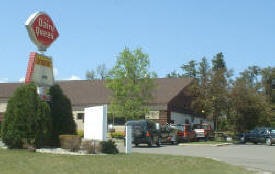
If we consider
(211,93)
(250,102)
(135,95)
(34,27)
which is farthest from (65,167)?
(250,102)

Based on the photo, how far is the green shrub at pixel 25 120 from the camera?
55.0ft

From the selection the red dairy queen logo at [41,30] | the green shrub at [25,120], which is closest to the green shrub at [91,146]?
the green shrub at [25,120]

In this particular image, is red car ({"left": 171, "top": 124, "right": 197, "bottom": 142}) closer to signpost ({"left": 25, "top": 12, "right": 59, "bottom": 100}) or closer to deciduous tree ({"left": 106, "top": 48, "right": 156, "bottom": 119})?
deciduous tree ({"left": 106, "top": 48, "right": 156, "bottom": 119})

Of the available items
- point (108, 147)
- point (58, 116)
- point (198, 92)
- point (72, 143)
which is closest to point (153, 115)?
point (198, 92)

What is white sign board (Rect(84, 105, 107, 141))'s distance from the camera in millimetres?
16984

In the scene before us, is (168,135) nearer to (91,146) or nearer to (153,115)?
(153,115)

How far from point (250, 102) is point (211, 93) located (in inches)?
232

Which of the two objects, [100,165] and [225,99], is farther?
[225,99]

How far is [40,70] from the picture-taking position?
18438 mm

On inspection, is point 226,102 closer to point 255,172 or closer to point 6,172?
point 255,172

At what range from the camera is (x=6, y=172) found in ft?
35.4

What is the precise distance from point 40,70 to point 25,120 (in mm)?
2678

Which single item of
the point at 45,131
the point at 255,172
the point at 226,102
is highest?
the point at 226,102

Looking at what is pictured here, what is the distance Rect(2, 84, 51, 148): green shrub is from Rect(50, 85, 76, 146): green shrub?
1.16 meters
